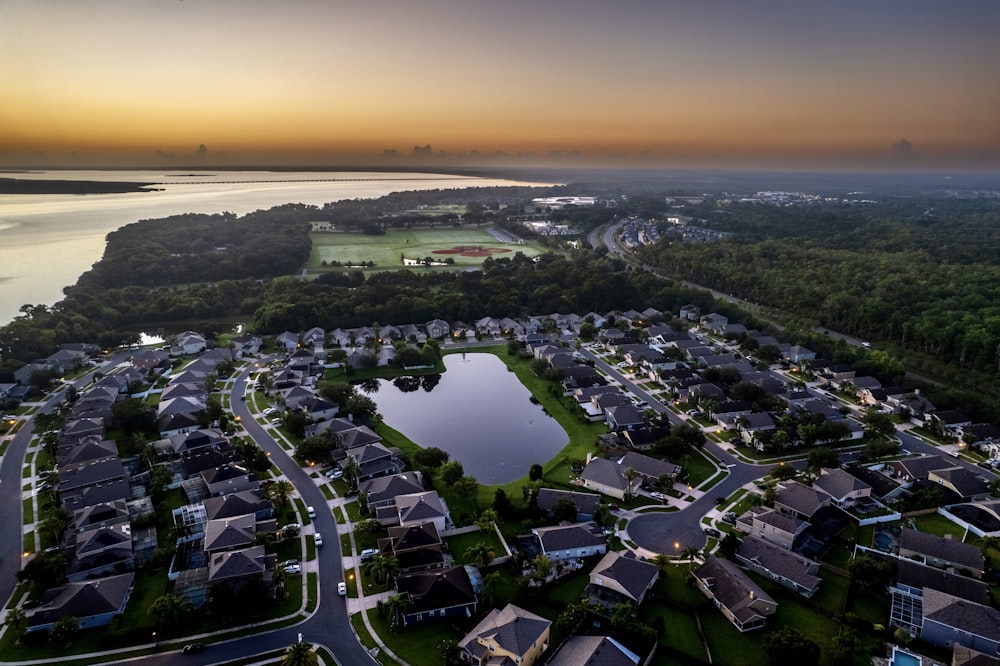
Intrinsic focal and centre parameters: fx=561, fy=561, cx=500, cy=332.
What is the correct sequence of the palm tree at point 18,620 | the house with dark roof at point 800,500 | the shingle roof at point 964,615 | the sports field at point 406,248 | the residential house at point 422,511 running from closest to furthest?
the shingle roof at point 964,615 < the palm tree at point 18,620 < the residential house at point 422,511 < the house with dark roof at point 800,500 < the sports field at point 406,248

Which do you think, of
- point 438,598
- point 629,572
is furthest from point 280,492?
point 629,572

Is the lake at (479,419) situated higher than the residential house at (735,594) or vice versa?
the residential house at (735,594)

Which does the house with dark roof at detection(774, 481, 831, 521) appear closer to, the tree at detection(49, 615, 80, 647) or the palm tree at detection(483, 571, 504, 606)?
the palm tree at detection(483, 571, 504, 606)

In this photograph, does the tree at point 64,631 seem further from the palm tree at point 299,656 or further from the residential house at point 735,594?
the residential house at point 735,594

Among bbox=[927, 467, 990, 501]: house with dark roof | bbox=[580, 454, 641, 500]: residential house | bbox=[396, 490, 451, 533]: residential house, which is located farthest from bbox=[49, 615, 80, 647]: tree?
bbox=[927, 467, 990, 501]: house with dark roof

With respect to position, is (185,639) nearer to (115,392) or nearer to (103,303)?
(115,392)

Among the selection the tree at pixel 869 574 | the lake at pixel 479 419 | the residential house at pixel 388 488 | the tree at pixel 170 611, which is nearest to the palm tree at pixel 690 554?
the tree at pixel 869 574

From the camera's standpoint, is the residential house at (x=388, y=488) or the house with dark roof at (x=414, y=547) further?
the residential house at (x=388, y=488)
